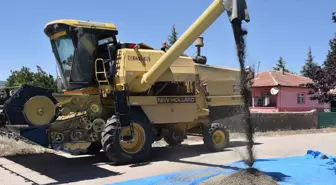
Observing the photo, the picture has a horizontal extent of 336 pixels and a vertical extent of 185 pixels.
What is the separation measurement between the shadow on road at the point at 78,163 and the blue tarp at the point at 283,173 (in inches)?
31.5

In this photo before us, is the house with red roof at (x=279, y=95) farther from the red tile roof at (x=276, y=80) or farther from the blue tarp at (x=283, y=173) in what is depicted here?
the blue tarp at (x=283, y=173)

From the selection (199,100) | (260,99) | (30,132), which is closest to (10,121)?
(30,132)

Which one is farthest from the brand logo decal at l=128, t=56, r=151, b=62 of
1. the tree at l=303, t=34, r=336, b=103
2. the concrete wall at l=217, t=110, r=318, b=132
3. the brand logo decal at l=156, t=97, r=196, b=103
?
the concrete wall at l=217, t=110, r=318, b=132

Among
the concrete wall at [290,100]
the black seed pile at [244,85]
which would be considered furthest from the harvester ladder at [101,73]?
the concrete wall at [290,100]

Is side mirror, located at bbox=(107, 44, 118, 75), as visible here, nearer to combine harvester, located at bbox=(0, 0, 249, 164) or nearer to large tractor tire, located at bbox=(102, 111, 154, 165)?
combine harvester, located at bbox=(0, 0, 249, 164)

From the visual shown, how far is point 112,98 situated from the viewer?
984cm

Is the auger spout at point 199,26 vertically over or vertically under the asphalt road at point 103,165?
over

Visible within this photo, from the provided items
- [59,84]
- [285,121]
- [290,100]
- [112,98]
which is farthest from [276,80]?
[59,84]

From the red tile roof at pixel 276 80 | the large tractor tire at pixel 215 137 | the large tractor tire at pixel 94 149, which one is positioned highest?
the red tile roof at pixel 276 80

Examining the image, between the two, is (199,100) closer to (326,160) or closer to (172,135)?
(172,135)

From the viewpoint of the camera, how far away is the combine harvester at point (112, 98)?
8039 mm

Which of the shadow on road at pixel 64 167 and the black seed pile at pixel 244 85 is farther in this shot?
the shadow on road at pixel 64 167

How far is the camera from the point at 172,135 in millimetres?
11430

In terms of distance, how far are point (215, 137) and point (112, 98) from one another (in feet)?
11.9
